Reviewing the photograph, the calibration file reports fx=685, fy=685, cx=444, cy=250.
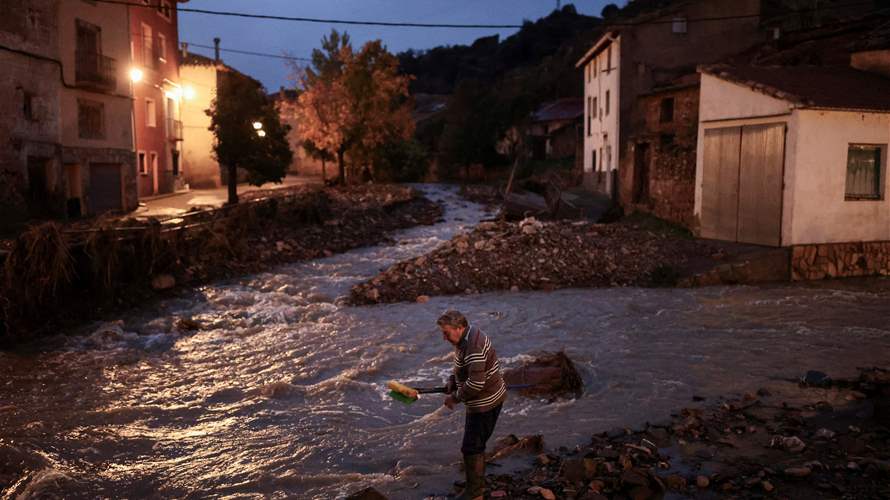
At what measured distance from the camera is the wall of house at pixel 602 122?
99.8 feet

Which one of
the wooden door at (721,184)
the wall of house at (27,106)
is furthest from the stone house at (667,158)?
the wall of house at (27,106)

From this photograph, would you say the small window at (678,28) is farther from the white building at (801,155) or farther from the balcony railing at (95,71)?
the balcony railing at (95,71)

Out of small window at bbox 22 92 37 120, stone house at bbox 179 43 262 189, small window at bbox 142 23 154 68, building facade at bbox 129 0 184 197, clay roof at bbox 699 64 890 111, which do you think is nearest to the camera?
clay roof at bbox 699 64 890 111

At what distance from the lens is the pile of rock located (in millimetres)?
15672

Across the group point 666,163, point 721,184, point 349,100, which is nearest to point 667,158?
point 666,163

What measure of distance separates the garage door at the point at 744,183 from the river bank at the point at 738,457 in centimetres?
855

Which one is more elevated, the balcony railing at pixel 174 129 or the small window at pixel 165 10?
the small window at pixel 165 10

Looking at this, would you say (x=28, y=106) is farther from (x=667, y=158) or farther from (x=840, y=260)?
(x=840, y=260)

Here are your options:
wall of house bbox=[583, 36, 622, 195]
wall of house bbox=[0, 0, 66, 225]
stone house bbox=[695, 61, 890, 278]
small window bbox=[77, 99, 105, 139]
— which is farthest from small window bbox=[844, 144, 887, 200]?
small window bbox=[77, 99, 105, 139]

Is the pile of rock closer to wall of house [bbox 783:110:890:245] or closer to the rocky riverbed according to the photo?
wall of house [bbox 783:110:890:245]

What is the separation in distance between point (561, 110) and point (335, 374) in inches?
1592

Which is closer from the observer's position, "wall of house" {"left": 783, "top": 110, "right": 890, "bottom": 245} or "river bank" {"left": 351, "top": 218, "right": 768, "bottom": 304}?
"wall of house" {"left": 783, "top": 110, "right": 890, "bottom": 245}

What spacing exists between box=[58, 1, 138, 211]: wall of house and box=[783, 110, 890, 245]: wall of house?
21553 mm

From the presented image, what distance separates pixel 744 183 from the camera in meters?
16.4
